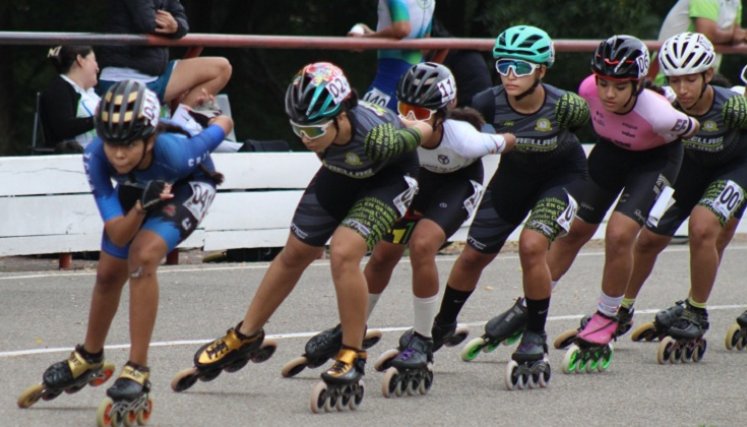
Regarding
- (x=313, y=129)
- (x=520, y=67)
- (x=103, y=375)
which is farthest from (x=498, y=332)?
(x=103, y=375)

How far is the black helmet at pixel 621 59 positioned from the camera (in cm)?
917

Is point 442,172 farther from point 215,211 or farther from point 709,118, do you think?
point 215,211

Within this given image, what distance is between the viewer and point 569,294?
40.7ft

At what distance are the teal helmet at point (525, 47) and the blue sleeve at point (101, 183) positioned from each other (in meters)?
2.83

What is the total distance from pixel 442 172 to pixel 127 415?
2.67 metres

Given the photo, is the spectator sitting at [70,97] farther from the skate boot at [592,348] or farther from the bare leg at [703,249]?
the bare leg at [703,249]

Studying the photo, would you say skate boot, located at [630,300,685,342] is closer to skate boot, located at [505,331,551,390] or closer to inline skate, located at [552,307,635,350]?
inline skate, located at [552,307,635,350]

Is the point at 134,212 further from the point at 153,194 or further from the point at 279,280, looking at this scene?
the point at 279,280

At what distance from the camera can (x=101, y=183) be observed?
24.2ft

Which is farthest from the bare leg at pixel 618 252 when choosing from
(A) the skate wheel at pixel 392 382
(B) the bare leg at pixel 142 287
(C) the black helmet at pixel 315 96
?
(B) the bare leg at pixel 142 287

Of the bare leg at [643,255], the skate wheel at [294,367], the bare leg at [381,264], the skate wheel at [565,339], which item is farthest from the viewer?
the bare leg at [643,255]

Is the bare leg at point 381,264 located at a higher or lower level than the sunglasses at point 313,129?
lower

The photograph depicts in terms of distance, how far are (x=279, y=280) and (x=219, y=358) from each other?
56 centimetres

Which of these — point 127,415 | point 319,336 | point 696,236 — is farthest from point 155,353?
point 696,236
